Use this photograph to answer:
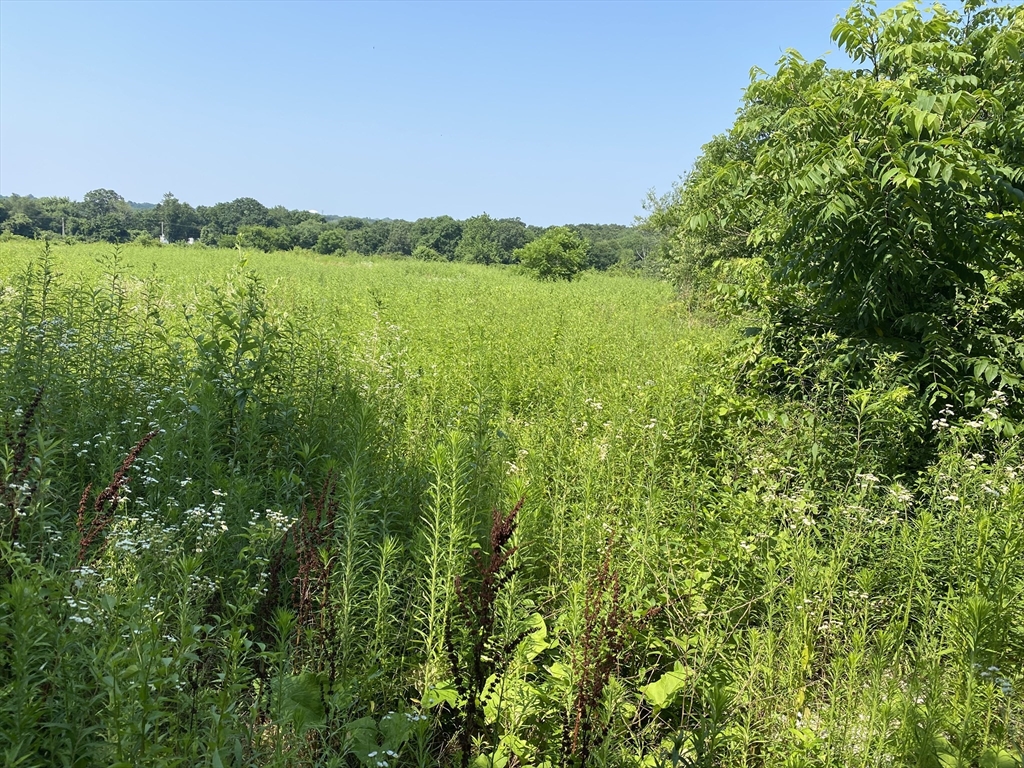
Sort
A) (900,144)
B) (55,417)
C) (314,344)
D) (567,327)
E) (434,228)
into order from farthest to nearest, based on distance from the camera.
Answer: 1. (434,228)
2. (567,327)
3. (314,344)
4. (900,144)
5. (55,417)

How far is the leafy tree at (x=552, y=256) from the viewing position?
33.0 m

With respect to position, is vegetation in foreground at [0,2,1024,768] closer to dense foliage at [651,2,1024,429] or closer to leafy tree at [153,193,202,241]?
dense foliage at [651,2,1024,429]

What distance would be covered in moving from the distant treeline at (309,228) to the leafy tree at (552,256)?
23.3 m

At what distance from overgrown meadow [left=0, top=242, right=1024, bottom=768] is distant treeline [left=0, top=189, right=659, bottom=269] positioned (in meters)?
51.2

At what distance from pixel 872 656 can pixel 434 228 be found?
91757 millimetres

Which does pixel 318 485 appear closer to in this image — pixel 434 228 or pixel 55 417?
Answer: pixel 55 417

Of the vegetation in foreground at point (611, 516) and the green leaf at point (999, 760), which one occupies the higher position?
the vegetation in foreground at point (611, 516)

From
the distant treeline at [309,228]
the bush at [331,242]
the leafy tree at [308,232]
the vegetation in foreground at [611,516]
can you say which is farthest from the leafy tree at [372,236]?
the vegetation in foreground at [611,516]

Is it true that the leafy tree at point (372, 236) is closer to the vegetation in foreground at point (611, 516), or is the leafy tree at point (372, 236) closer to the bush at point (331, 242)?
the bush at point (331, 242)

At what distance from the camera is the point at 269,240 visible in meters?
54.9

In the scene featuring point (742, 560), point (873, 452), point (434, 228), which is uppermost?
point (434, 228)

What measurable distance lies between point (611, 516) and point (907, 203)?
294cm

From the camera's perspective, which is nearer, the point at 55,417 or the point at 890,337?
the point at 55,417

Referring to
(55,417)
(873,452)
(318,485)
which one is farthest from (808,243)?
(55,417)
